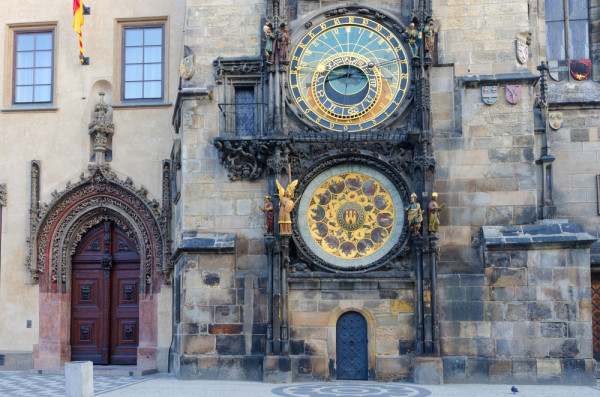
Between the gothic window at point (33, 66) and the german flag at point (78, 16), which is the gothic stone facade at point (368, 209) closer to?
the german flag at point (78, 16)

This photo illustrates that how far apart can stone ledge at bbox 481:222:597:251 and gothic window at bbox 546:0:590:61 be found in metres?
5.49

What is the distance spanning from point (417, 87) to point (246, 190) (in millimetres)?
4216

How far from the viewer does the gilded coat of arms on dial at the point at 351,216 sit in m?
17.9

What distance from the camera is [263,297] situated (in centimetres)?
1783

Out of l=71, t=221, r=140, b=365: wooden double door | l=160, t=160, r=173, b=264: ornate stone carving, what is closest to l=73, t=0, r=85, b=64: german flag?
l=160, t=160, r=173, b=264: ornate stone carving

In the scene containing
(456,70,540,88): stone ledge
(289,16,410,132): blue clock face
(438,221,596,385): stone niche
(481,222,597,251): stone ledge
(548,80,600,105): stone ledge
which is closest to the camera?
(438,221,596,385): stone niche

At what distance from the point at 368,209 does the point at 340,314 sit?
7.46 feet

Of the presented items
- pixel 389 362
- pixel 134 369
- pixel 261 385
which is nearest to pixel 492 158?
pixel 389 362

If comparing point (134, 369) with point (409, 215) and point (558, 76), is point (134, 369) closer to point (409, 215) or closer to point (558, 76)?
point (409, 215)

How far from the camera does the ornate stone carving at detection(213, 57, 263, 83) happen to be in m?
18.6

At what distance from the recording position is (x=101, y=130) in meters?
21.2

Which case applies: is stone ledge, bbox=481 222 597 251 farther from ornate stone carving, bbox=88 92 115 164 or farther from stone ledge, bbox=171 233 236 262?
ornate stone carving, bbox=88 92 115 164

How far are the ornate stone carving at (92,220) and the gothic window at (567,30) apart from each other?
10.5 metres

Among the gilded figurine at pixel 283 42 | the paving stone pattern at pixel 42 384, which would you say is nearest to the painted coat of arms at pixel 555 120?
the gilded figurine at pixel 283 42
